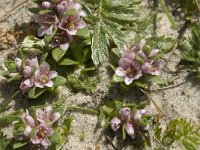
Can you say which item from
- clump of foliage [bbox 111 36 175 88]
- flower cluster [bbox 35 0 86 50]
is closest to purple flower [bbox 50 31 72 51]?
flower cluster [bbox 35 0 86 50]

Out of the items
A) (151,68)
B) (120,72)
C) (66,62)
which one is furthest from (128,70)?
(66,62)

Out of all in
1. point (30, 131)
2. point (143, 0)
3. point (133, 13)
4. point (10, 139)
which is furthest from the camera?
point (143, 0)

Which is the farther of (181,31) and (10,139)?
(181,31)

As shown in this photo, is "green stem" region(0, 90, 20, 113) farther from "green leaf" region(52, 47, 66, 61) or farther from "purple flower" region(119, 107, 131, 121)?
"purple flower" region(119, 107, 131, 121)

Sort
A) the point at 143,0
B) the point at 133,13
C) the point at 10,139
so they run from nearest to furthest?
the point at 10,139
the point at 133,13
the point at 143,0

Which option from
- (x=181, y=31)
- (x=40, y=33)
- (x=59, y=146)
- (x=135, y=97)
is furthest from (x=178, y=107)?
(x=40, y=33)

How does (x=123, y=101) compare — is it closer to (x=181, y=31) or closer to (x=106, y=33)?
(x=106, y=33)

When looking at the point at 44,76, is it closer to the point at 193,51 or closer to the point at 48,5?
the point at 48,5
